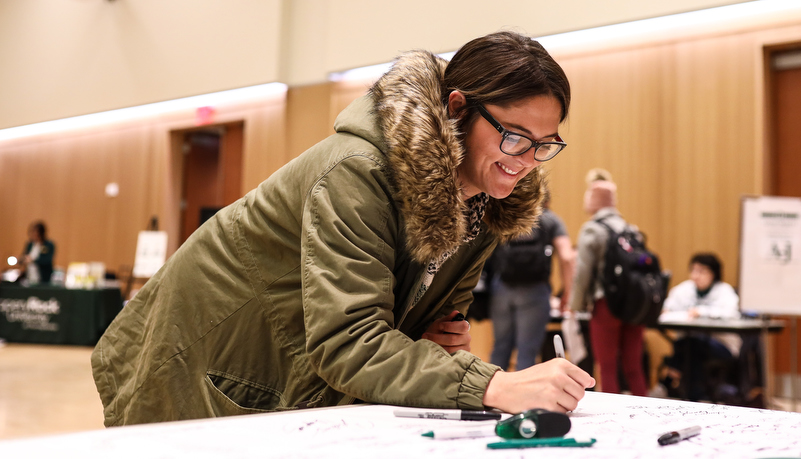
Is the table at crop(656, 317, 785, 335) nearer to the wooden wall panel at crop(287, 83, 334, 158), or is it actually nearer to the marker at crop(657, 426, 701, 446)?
the marker at crop(657, 426, 701, 446)

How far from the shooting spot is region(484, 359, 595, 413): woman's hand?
3.18 ft

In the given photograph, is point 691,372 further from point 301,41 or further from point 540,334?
point 301,41

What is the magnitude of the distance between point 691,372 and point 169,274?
433 cm

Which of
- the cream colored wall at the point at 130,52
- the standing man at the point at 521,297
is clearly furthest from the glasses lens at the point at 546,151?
the cream colored wall at the point at 130,52

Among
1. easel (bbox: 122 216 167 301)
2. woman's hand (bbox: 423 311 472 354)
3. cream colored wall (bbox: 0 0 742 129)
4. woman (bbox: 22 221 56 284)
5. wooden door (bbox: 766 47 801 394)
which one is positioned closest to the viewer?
woman's hand (bbox: 423 311 472 354)

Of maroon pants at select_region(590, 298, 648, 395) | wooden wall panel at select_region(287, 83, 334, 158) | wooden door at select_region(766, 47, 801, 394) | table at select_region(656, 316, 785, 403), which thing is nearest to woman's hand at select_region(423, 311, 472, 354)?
maroon pants at select_region(590, 298, 648, 395)

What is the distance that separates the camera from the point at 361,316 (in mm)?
1021

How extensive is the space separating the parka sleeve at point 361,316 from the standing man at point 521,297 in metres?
2.80

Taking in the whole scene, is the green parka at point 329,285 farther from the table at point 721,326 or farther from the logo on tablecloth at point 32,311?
the logo on tablecloth at point 32,311

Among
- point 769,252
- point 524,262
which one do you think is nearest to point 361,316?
point 524,262

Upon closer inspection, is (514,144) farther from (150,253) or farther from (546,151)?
(150,253)

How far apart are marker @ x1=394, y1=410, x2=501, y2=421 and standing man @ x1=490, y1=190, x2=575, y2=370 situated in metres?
2.87

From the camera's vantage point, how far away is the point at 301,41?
26.2 ft

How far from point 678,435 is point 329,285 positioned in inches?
20.9
